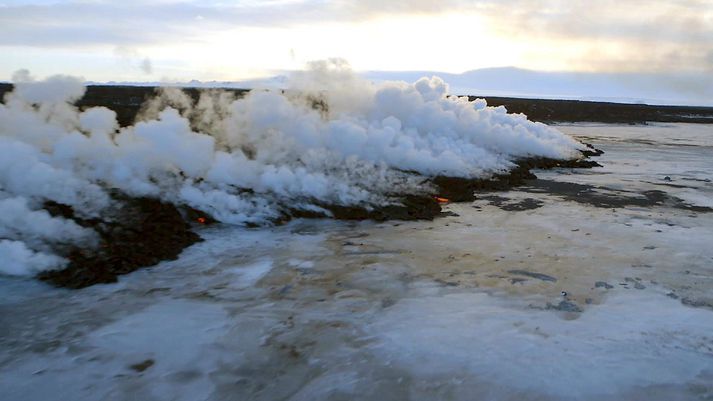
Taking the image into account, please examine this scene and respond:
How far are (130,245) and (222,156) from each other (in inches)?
160

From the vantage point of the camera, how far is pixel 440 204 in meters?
14.4

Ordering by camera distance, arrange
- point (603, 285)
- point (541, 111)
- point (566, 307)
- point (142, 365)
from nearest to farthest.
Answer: point (142, 365)
point (566, 307)
point (603, 285)
point (541, 111)

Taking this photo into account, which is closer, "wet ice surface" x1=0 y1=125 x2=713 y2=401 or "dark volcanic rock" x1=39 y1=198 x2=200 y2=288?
"wet ice surface" x1=0 y1=125 x2=713 y2=401

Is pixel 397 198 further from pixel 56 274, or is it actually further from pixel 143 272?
pixel 56 274

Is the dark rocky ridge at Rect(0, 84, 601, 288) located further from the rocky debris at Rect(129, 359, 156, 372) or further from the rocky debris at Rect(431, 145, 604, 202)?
the rocky debris at Rect(129, 359, 156, 372)

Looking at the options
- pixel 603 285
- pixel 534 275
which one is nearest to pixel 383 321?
pixel 534 275

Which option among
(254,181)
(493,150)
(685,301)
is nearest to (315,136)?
(254,181)

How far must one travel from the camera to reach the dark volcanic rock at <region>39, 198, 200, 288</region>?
8.43 metres

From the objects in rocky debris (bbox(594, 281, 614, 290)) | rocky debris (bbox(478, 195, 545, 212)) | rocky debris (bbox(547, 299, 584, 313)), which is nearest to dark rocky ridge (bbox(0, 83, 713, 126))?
rocky debris (bbox(478, 195, 545, 212))

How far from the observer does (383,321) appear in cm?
715

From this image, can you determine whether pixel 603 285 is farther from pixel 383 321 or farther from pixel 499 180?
pixel 499 180

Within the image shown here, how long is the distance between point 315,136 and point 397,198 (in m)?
2.99

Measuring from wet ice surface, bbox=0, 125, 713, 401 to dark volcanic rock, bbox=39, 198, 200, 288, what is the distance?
A: 27 cm

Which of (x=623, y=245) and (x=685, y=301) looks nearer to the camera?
(x=685, y=301)
